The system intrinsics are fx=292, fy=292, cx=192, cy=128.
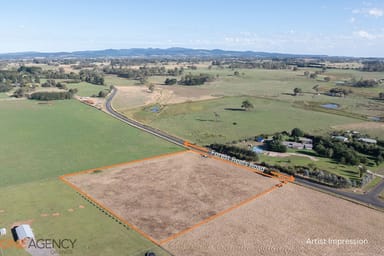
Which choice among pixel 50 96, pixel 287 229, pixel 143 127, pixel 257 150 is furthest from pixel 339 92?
pixel 50 96

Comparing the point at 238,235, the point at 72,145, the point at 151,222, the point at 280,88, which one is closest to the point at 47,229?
the point at 151,222

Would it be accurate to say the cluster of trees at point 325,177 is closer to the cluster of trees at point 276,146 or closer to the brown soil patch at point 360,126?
the cluster of trees at point 276,146

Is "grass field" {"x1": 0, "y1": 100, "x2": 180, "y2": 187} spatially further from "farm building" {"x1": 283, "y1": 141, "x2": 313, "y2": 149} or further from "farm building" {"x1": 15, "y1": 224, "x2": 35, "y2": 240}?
"farm building" {"x1": 283, "y1": 141, "x2": 313, "y2": 149}

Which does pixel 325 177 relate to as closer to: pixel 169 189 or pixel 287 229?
pixel 287 229

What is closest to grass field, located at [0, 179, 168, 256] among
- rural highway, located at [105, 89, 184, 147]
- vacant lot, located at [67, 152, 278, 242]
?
vacant lot, located at [67, 152, 278, 242]

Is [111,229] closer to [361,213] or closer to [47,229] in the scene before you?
[47,229]

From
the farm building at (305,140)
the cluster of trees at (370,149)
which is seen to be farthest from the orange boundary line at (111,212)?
the cluster of trees at (370,149)
